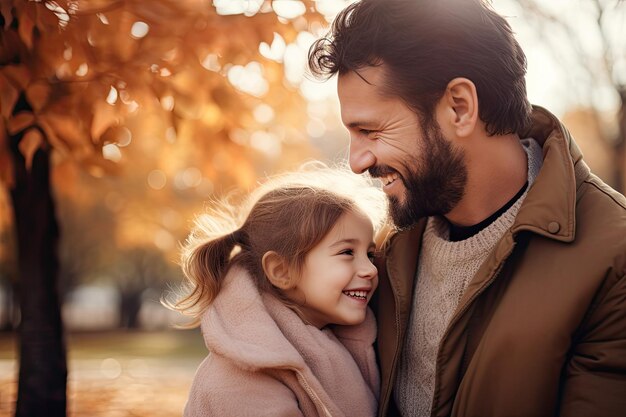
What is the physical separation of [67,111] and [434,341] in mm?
2255

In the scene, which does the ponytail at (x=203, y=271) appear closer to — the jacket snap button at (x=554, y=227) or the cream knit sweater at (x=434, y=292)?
the cream knit sweater at (x=434, y=292)

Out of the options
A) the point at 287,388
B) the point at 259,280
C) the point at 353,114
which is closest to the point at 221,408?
the point at 287,388

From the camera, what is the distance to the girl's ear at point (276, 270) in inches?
128

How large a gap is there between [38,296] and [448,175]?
298 cm

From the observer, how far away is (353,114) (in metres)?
3.09

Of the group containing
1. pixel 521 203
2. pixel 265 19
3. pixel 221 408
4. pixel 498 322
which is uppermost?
pixel 265 19

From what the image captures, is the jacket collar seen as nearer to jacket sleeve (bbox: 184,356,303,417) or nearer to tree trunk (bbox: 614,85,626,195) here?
jacket sleeve (bbox: 184,356,303,417)

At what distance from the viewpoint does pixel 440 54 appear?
303 cm

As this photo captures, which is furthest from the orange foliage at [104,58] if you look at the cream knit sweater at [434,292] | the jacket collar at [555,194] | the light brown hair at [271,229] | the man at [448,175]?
the jacket collar at [555,194]

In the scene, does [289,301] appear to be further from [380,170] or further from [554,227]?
[554,227]

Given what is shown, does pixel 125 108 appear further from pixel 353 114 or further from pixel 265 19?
pixel 353 114

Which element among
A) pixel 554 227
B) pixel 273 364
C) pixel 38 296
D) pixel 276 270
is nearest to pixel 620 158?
pixel 38 296

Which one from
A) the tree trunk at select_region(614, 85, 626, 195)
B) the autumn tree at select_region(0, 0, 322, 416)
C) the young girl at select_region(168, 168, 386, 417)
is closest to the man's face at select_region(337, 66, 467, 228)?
the young girl at select_region(168, 168, 386, 417)

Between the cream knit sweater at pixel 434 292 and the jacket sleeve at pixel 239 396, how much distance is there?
0.53 metres
